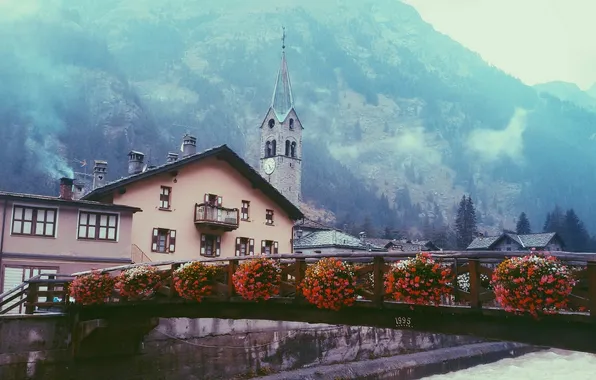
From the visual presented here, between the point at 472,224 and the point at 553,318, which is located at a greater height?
the point at 472,224

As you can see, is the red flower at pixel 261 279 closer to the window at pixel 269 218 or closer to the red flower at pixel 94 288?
the red flower at pixel 94 288

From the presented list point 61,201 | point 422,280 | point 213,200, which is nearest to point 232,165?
point 213,200

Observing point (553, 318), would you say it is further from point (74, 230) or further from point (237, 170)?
point (237, 170)

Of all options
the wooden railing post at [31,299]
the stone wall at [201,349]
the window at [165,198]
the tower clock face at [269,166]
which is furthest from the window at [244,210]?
the tower clock face at [269,166]

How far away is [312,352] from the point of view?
3712 centimetres

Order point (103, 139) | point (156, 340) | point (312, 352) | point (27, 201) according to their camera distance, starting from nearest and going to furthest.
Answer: point (156, 340) < point (27, 201) < point (312, 352) < point (103, 139)

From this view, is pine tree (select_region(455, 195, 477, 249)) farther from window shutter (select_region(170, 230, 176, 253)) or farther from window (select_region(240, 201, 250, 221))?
window shutter (select_region(170, 230, 176, 253))

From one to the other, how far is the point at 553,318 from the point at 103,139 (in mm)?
159811

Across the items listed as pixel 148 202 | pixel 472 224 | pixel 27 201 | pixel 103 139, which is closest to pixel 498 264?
pixel 27 201

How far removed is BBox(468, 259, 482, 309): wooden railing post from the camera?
12750mm

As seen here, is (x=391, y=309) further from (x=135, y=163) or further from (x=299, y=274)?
(x=135, y=163)

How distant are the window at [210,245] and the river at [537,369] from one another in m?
17.3

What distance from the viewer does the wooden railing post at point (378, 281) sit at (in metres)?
14.5

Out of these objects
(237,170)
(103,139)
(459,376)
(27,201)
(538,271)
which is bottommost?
(459,376)
